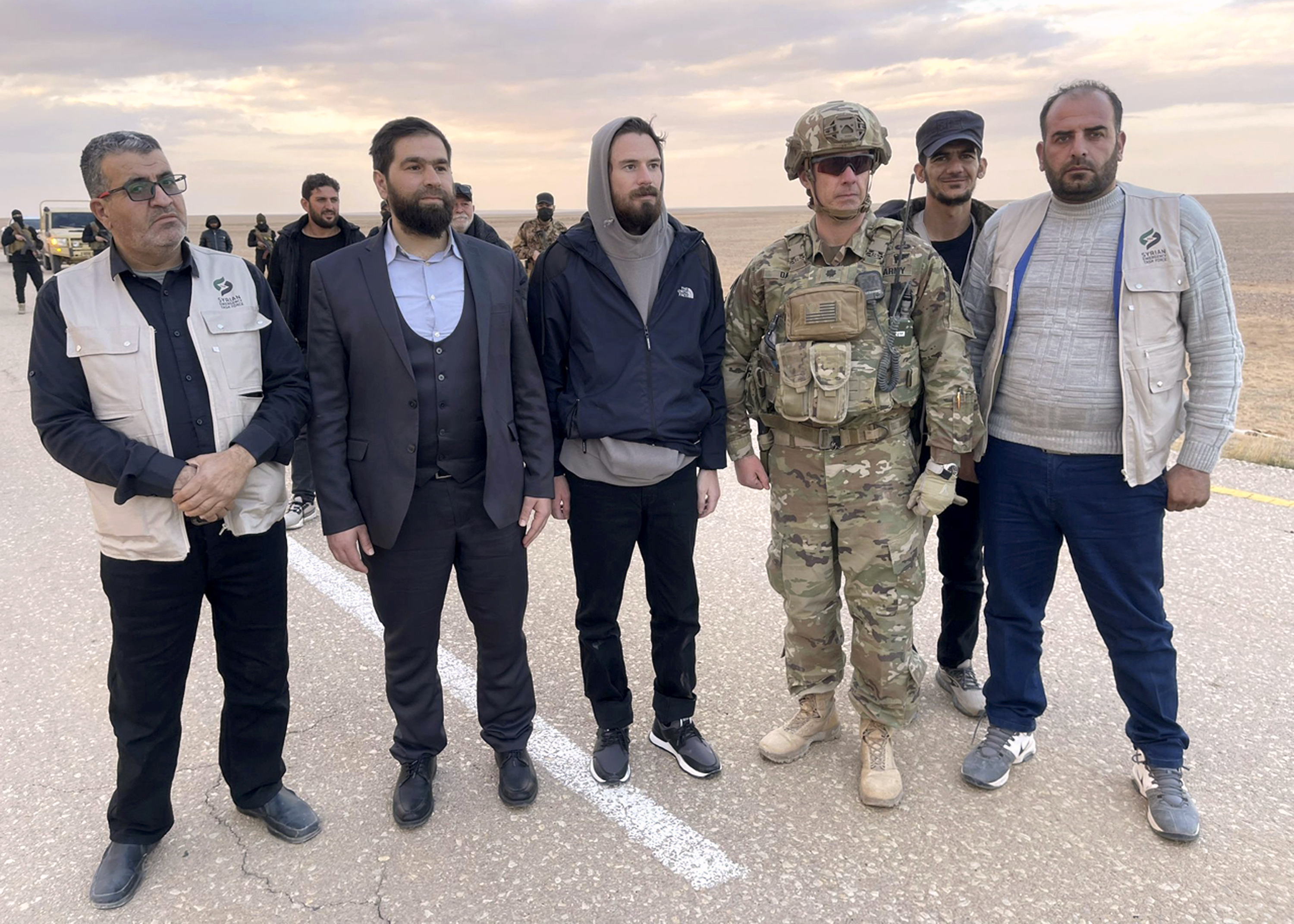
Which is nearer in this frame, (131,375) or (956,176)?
(131,375)

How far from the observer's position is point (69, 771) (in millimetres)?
3473

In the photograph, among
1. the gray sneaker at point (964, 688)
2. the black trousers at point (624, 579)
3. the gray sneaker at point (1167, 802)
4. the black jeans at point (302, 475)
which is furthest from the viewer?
the black jeans at point (302, 475)

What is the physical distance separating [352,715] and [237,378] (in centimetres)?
165

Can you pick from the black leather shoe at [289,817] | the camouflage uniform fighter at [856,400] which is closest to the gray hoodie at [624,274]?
the camouflage uniform fighter at [856,400]

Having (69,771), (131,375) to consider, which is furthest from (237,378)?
(69,771)

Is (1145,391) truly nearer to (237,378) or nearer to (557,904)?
(557,904)

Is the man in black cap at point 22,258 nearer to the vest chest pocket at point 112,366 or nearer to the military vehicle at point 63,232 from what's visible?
the military vehicle at point 63,232

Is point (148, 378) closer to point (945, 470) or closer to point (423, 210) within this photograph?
point (423, 210)

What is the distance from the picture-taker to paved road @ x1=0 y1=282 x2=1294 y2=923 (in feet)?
9.03

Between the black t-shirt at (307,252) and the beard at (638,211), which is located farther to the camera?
the black t-shirt at (307,252)

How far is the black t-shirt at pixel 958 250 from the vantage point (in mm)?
3689

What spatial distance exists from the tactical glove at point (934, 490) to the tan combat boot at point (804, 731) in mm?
849

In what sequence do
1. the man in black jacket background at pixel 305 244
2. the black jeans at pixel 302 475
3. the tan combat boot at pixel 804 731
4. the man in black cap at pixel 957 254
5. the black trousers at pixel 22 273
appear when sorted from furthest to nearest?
1. the black trousers at pixel 22 273
2. the black jeans at pixel 302 475
3. the man in black jacket background at pixel 305 244
4. the man in black cap at pixel 957 254
5. the tan combat boot at pixel 804 731

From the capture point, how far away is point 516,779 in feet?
10.7
